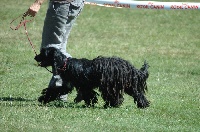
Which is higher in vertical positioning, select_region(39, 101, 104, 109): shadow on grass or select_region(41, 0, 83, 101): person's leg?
select_region(41, 0, 83, 101): person's leg

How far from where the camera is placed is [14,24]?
17031 mm

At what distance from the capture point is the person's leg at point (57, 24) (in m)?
7.75

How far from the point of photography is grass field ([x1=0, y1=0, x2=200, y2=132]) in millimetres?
6668

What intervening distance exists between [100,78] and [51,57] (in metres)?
0.69

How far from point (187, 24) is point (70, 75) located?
11.3 meters

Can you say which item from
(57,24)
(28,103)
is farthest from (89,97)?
(57,24)

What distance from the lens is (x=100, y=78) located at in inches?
295

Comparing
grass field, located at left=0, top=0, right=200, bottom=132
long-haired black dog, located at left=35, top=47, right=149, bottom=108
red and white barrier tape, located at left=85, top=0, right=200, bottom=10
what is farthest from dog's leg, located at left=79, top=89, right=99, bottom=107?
red and white barrier tape, located at left=85, top=0, right=200, bottom=10

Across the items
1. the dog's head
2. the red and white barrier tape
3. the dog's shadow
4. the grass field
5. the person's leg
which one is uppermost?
the red and white barrier tape

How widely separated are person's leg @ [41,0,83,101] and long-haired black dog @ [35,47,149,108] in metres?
0.22

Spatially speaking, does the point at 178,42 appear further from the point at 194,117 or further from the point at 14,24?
the point at 194,117

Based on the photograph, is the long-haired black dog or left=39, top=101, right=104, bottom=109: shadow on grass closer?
the long-haired black dog

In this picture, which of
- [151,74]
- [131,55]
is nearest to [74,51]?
[131,55]

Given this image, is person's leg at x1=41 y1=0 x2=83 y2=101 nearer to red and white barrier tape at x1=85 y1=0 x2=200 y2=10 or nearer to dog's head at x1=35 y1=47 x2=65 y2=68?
dog's head at x1=35 y1=47 x2=65 y2=68
